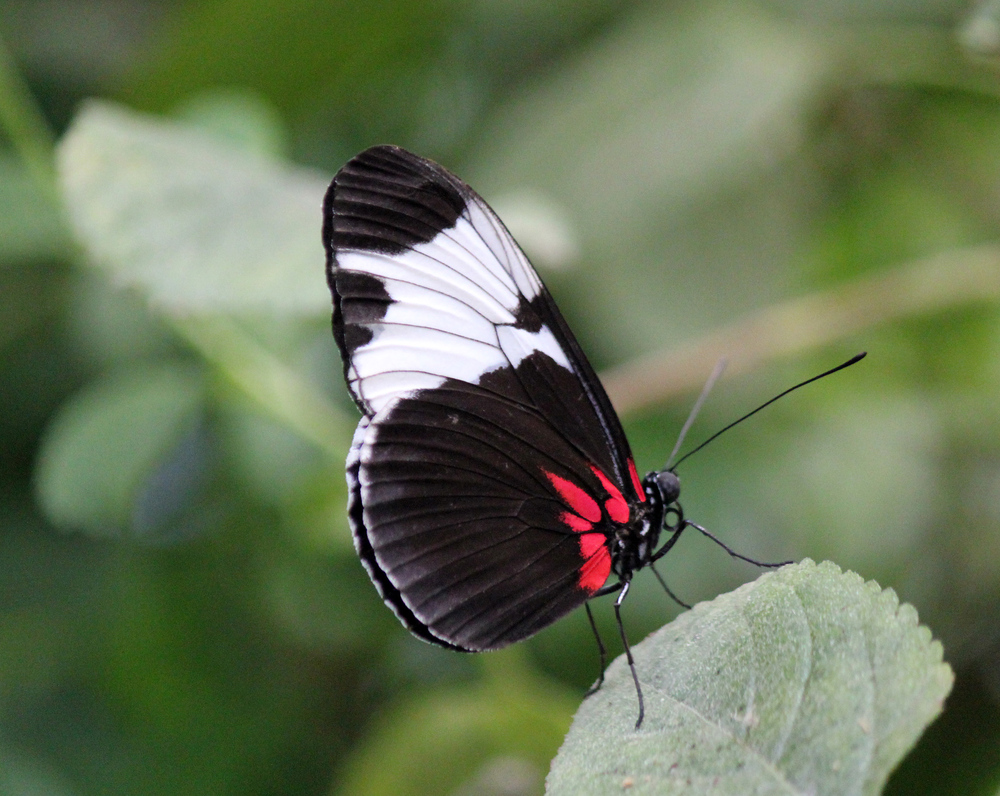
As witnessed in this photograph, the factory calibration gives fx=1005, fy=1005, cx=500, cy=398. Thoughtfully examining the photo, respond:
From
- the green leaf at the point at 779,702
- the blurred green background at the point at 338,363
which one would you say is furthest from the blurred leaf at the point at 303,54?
the green leaf at the point at 779,702

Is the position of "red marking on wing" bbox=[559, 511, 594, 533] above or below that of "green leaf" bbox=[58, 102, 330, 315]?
below

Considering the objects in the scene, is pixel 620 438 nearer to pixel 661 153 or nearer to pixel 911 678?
pixel 911 678

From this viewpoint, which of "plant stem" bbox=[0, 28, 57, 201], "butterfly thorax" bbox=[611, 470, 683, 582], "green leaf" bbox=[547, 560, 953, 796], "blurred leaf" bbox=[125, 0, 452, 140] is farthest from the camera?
"blurred leaf" bbox=[125, 0, 452, 140]

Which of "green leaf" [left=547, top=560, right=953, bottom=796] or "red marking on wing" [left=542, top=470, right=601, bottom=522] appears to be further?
"red marking on wing" [left=542, top=470, right=601, bottom=522]

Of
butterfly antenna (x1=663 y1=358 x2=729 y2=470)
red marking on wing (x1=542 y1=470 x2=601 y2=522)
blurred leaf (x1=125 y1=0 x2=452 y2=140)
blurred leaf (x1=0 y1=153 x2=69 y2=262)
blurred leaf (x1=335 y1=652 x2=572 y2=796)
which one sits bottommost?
blurred leaf (x1=335 y1=652 x2=572 y2=796)

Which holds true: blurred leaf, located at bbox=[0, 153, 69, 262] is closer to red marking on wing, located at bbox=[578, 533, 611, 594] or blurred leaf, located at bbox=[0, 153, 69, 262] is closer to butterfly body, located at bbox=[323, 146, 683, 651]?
butterfly body, located at bbox=[323, 146, 683, 651]

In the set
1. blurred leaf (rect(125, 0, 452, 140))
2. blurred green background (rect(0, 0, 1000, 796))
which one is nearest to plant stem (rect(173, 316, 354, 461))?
blurred green background (rect(0, 0, 1000, 796))

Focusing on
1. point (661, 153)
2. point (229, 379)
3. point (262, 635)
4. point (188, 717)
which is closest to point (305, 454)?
point (229, 379)

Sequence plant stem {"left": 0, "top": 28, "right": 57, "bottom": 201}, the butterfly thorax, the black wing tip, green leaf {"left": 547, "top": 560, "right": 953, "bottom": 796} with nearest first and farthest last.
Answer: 1. green leaf {"left": 547, "top": 560, "right": 953, "bottom": 796}
2. the black wing tip
3. the butterfly thorax
4. plant stem {"left": 0, "top": 28, "right": 57, "bottom": 201}

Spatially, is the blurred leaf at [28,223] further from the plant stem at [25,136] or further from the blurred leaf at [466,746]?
the blurred leaf at [466,746]
